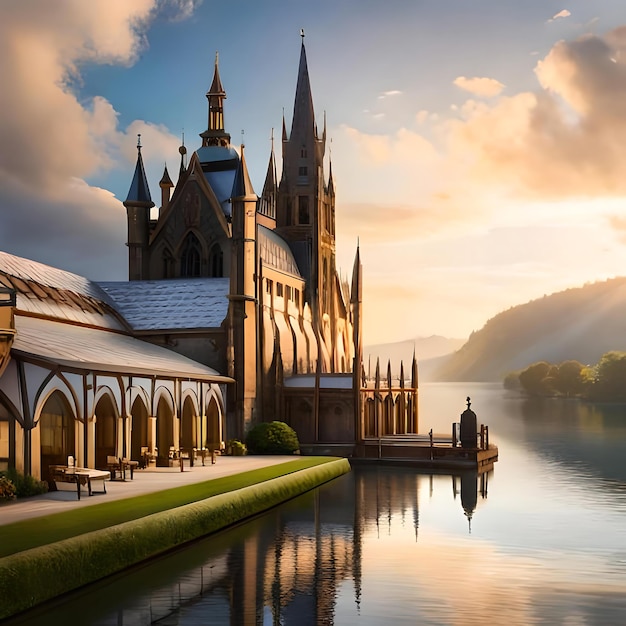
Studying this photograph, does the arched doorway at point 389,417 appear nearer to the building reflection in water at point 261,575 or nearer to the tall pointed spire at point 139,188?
the tall pointed spire at point 139,188

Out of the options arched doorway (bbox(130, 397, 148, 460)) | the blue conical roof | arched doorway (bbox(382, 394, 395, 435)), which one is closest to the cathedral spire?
the blue conical roof

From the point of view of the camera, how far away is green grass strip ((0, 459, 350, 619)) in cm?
1995

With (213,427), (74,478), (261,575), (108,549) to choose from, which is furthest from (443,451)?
(108,549)

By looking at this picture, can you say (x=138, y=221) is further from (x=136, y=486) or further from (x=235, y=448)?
(x=136, y=486)

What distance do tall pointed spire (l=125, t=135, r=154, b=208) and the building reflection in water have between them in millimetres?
39203

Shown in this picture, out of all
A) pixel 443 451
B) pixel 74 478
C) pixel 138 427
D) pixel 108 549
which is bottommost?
pixel 443 451

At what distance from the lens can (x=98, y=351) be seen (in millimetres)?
43562

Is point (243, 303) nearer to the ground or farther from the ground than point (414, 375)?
farther from the ground

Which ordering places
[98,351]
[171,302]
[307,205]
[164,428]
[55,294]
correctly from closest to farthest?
[98,351]
[164,428]
[55,294]
[171,302]
[307,205]

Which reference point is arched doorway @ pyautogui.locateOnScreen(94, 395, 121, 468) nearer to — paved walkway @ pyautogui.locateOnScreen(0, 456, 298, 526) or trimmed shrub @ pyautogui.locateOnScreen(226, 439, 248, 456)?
paved walkway @ pyautogui.locateOnScreen(0, 456, 298, 526)

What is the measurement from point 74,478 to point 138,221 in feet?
135

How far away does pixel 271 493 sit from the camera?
121 ft

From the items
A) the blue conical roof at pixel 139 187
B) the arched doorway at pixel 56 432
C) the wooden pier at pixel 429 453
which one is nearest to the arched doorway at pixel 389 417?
the wooden pier at pixel 429 453

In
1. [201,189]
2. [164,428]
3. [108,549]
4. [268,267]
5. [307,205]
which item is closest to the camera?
[108,549]
